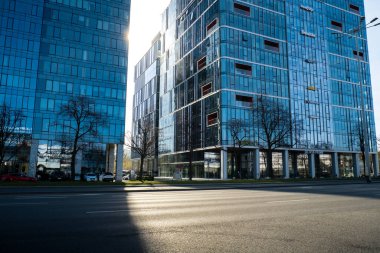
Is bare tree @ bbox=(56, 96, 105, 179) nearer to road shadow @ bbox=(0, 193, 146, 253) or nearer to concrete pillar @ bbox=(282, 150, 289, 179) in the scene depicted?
road shadow @ bbox=(0, 193, 146, 253)

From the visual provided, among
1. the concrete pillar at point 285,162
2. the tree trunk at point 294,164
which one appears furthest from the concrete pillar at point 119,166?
the tree trunk at point 294,164

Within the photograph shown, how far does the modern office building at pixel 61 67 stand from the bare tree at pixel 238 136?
20.8 m

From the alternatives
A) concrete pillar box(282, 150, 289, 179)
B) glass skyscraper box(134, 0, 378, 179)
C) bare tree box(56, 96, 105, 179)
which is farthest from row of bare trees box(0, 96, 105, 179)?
concrete pillar box(282, 150, 289, 179)

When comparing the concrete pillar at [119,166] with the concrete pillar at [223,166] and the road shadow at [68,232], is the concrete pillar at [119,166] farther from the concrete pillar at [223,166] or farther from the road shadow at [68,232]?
the road shadow at [68,232]

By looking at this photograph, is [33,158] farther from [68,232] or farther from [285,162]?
[68,232]

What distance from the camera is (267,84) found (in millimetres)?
65562

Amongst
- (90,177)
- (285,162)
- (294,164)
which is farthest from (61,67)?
(294,164)

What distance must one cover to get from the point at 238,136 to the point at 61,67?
35262 millimetres

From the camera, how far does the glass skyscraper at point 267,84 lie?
204ft

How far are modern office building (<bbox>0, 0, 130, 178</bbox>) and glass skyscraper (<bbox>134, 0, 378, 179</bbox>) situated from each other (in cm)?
1636

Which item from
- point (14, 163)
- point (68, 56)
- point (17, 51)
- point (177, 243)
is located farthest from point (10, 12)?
point (177, 243)

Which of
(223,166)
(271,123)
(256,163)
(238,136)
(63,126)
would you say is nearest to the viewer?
(271,123)

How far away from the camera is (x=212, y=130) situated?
63000mm

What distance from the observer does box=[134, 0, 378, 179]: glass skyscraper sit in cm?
6206
